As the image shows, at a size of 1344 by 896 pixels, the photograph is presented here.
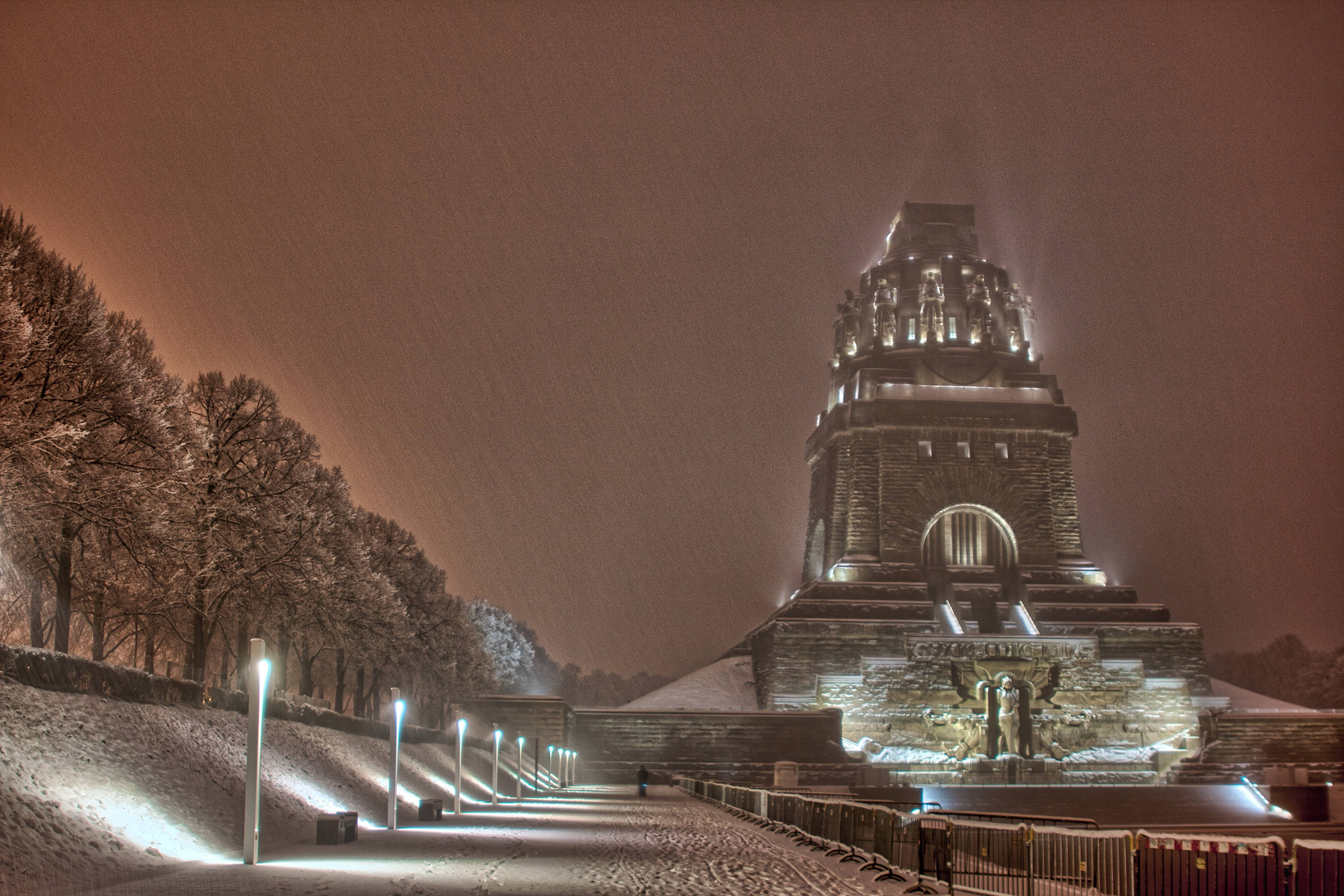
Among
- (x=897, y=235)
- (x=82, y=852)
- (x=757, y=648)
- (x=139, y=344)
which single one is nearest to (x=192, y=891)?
(x=82, y=852)

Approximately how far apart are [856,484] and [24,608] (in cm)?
5103

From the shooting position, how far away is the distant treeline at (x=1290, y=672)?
94000mm

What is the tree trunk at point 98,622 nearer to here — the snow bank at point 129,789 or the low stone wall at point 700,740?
the snow bank at point 129,789

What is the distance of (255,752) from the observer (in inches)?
711

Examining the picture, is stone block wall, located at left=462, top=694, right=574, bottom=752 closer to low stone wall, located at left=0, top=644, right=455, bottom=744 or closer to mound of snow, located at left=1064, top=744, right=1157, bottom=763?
mound of snow, located at left=1064, top=744, right=1157, bottom=763


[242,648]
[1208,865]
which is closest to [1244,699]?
[242,648]

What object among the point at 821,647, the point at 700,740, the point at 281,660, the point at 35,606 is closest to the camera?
the point at 35,606

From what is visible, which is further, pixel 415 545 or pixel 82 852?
pixel 415 545

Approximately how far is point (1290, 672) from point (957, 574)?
175 feet

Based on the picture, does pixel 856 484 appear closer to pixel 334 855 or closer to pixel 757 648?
pixel 757 648

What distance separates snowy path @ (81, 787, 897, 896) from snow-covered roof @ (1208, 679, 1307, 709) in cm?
4968

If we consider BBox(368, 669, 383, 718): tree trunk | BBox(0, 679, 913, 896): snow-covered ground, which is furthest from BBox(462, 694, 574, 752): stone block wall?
BBox(0, 679, 913, 896): snow-covered ground

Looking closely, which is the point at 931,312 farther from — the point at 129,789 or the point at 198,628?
the point at 129,789

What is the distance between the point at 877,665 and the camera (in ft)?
210
